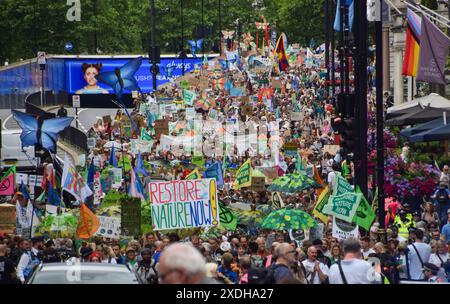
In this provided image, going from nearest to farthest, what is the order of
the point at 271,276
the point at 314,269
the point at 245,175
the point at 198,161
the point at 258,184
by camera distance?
the point at 271,276 < the point at 314,269 < the point at 245,175 < the point at 258,184 < the point at 198,161

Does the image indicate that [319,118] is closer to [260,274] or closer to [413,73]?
[413,73]

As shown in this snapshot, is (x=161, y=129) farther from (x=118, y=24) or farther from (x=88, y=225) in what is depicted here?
(x=118, y=24)

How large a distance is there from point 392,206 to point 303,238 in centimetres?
320

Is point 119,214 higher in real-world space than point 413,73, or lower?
lower

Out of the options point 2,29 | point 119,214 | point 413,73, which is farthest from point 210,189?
point 2,29

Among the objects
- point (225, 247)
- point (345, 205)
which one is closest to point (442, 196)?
point (345, 205)

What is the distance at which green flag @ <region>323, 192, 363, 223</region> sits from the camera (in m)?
19.2

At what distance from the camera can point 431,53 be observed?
90.2 ft

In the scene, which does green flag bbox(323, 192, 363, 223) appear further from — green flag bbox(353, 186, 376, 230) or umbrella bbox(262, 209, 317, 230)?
umbrella bbox(262, 209, 317, 230)

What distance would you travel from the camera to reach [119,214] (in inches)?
966

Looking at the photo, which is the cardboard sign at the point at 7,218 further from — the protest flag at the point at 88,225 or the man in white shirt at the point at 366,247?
the man in white shirt at the point at 366,247

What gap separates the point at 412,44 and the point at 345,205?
36.6 feet

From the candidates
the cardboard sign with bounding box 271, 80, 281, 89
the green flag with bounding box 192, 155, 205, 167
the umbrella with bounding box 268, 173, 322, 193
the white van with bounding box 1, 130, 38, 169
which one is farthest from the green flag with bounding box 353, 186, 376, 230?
the cardboard sign with bounding box 271, 80, 281, 89
